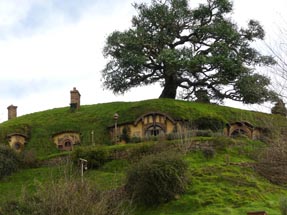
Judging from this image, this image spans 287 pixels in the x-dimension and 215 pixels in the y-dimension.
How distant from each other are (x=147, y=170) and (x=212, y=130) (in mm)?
13995

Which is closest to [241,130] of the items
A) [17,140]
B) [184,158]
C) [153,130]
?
[153,130]

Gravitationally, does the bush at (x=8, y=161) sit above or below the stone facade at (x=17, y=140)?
below

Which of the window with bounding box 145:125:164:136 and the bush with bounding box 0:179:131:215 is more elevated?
the window with bounding box 145:125:164:136

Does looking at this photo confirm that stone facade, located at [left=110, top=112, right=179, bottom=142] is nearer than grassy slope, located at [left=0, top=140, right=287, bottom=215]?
No

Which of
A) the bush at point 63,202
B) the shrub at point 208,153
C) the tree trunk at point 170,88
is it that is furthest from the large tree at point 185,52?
the bush at point 63,202

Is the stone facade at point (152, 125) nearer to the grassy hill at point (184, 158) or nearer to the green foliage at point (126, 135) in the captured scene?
the green foliage at point (126, 135)

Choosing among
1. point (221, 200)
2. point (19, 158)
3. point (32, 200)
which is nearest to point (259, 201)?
point (221, 200)

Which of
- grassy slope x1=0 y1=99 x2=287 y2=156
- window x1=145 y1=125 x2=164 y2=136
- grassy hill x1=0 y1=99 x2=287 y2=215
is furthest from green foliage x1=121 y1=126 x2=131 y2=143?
window x1=145 y1=125 x2=164 y2=136

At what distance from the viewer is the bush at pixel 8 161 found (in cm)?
3811

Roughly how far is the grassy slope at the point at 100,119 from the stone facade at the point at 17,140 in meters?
0.42

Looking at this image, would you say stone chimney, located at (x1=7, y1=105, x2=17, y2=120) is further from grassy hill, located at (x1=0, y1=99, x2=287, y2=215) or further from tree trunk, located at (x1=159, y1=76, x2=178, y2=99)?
tree trunk, located at (x1=159, y1=76, x2=178, y2=99)

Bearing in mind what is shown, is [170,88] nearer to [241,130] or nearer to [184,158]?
[241,130]

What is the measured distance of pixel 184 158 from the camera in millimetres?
36094

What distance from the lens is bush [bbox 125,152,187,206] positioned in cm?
3017
